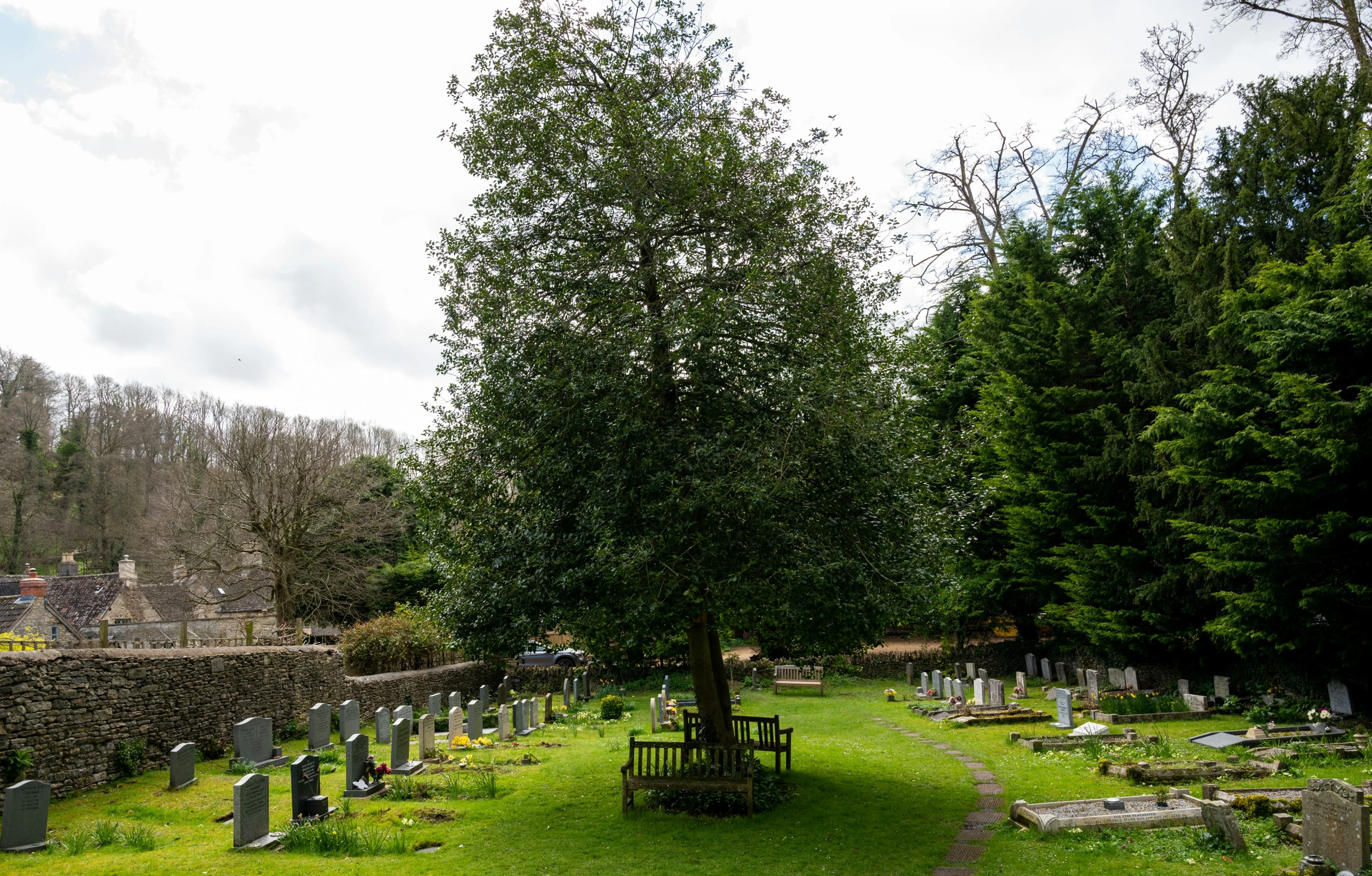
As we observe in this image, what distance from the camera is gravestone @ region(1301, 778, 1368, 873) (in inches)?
278

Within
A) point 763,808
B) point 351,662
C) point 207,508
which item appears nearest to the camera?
point 763,808

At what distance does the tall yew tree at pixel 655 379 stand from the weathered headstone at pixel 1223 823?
4.05m

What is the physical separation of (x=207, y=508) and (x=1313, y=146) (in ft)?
108

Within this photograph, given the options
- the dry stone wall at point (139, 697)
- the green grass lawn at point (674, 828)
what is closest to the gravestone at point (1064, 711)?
the green grass lawn at point (674, 828)

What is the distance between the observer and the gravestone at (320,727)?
15820mm

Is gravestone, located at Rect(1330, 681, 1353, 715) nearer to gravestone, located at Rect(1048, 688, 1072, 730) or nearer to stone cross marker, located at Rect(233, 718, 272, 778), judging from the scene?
gravestone, located at Rect(1048, 688, 1072, 730)

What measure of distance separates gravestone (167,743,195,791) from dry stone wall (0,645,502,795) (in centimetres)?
124

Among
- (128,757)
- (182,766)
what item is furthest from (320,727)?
(182,766)

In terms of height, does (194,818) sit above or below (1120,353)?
below

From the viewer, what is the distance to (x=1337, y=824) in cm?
723

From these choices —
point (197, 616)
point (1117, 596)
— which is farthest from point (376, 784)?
point (197, 616)

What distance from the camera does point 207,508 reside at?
28.3m

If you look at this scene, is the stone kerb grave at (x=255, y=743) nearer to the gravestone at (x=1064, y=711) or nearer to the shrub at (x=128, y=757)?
the shrub at (x=128, y=757)

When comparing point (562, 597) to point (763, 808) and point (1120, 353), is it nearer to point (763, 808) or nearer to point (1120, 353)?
point (763, 808)
